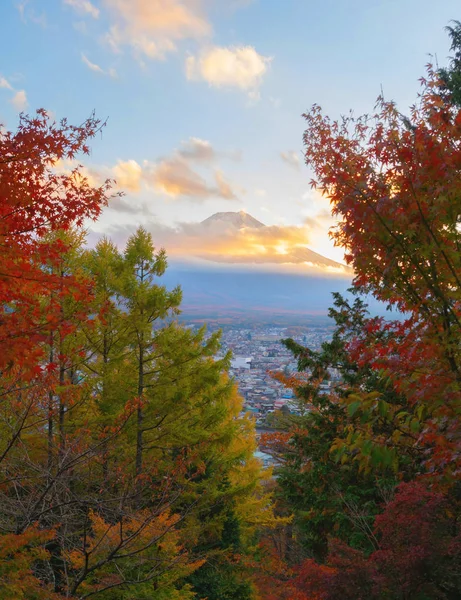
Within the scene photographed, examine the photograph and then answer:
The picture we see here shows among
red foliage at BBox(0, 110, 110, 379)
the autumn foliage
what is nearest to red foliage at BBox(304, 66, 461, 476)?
the autumn foliage

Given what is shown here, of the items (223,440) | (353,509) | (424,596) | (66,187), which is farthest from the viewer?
(223,440)

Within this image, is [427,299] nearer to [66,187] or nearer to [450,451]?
[450,451]

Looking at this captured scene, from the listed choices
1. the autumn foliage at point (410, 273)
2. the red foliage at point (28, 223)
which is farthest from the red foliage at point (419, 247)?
the red foliage at point (28, 223)

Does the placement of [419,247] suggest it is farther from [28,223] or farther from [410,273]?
[28,223]

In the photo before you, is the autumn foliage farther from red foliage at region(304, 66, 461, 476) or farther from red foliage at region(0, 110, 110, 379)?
red foliage at region(0, 110, 110, 379)

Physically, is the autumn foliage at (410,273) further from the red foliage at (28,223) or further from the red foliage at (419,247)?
the red foliage at (28,223)

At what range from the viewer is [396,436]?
12.0ft

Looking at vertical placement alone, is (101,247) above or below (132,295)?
above

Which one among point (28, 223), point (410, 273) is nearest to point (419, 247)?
point (410, 273)

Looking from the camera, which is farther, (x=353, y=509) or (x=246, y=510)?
(x=246, y=510)

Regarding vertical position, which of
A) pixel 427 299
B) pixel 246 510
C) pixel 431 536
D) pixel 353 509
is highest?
pixel 427 299

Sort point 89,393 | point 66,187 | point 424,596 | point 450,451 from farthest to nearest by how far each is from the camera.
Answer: point 89,393, point 424,596, point 66,187, point 450,451

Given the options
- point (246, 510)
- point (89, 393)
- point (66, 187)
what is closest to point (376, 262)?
point (66, 187)

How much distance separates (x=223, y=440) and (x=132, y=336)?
151 inches
